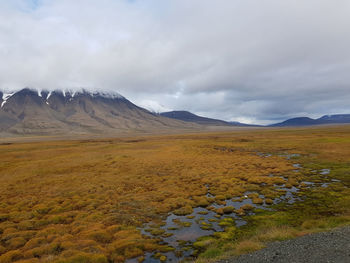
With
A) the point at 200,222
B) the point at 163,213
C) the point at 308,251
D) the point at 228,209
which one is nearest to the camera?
the point at 308,251

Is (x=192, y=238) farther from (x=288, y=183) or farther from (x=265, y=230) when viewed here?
(x=288, y=183)

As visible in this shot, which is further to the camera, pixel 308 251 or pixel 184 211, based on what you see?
pixel 184 211

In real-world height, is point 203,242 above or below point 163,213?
above

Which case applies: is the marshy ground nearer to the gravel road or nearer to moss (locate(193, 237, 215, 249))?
moss (locate(193, 237, 215, 249))

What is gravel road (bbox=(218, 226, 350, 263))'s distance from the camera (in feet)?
32.9

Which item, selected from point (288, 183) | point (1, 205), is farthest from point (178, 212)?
point (1, 205)

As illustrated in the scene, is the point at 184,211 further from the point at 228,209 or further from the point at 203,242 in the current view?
the point at 203,242

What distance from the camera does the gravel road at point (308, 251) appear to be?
32.9 feet

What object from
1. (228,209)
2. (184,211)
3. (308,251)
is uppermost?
(308,251)

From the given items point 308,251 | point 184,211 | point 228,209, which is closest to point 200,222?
point 184,211

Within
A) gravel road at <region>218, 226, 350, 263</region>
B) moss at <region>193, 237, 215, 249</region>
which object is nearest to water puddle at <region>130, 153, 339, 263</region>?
moss at <region>193, 237, 215, 249</region>

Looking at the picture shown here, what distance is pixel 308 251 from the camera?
422 inches

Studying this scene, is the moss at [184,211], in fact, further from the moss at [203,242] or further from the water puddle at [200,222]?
the moss at [203,242]

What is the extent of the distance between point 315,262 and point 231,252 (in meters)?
4.19
